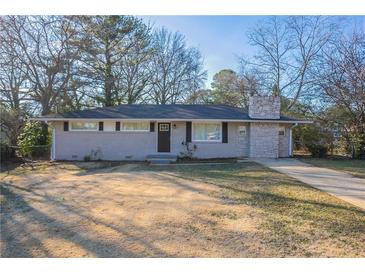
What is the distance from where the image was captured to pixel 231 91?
29.2 m

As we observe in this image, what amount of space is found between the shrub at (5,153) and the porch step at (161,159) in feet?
26.3

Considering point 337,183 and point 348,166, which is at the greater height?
point 348,166

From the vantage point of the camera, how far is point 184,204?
249 inches

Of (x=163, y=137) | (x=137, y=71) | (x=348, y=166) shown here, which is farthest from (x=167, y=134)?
(x=137, y=71)

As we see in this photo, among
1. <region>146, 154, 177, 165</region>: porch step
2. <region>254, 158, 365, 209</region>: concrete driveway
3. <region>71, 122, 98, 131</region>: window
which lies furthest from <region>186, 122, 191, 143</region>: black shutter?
<region>254, 158, 365, 209</region>: concrete driveway

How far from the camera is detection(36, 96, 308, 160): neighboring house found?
16125 millimetres

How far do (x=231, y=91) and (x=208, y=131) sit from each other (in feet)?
44.9

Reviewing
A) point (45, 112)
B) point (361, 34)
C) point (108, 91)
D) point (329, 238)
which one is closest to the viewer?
point (329, 238)

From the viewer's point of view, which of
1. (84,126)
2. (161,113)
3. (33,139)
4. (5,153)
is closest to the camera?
(84,126)

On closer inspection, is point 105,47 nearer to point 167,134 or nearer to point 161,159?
point 167,134

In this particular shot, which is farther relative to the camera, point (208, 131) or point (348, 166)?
point (208, 131)

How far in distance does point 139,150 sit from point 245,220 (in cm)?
1148
